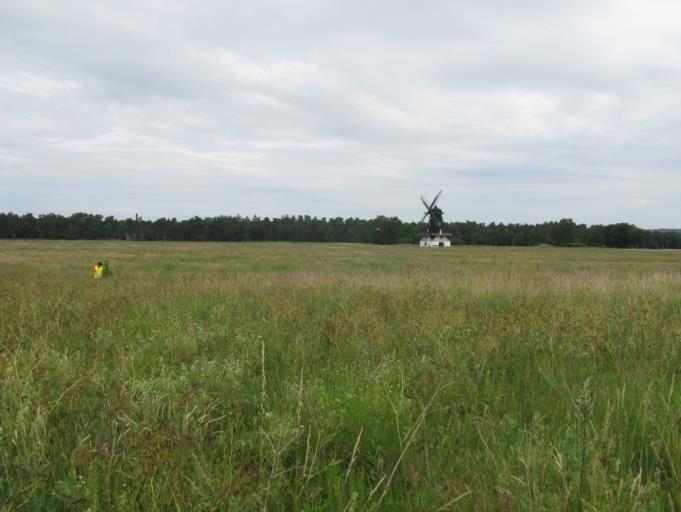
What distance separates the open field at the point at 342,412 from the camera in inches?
87.7

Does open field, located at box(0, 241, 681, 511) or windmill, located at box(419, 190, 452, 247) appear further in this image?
windmill, located at box(419, 190, 452, 247)

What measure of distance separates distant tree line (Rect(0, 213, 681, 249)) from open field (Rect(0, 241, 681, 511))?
10659 centimetres

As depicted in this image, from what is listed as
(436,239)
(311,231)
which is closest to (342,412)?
(436,239)

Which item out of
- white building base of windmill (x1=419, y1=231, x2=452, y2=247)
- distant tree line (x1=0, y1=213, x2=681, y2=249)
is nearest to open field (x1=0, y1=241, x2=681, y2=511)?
white building base of windmill (x1=419, y1=231, x2=452, y2=247)

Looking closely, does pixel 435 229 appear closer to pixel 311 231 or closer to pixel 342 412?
pixel 311 231

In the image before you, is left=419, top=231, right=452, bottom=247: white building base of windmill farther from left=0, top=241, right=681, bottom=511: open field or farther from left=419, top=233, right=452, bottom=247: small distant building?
left=0, top=241, right=681, bottom=511: open field

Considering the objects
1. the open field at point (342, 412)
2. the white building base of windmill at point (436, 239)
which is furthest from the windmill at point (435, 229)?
the open field at point (342, 412)

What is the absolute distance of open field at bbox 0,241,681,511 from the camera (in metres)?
2.23

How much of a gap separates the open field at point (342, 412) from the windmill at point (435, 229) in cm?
9214

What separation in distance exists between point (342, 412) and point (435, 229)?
100.0 metres

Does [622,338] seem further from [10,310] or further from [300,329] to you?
[10,310]

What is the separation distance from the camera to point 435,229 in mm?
100312

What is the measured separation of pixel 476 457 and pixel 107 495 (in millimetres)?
2004

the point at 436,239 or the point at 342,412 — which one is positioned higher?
the point at 436,239
